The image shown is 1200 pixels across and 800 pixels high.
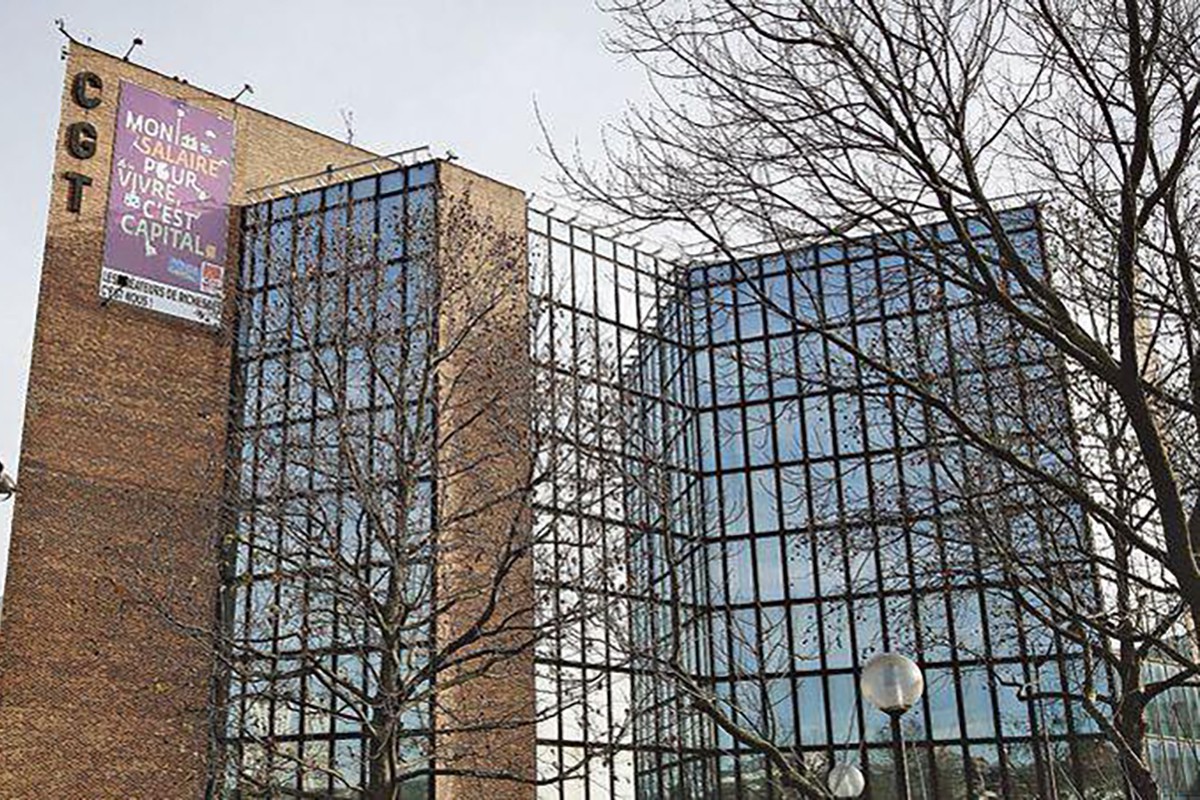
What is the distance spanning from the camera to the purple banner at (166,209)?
2797 centimetres

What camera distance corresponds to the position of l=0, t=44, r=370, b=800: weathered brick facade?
24.5 m

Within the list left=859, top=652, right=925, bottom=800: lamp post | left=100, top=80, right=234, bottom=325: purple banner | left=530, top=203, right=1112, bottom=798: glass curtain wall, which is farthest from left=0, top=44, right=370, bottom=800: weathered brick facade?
left=859, top=652, right=925, bottom=800: lamp post

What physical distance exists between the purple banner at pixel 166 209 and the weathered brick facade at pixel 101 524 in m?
0.32

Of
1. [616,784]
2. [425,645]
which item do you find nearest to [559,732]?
[616,784]

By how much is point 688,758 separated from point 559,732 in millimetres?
4662

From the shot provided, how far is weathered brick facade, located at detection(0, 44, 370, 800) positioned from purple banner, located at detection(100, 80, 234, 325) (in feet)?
1.04

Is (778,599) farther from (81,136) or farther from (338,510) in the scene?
(81,136)

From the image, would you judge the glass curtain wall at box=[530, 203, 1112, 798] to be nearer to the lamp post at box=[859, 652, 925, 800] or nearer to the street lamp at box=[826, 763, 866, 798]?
the street lamp at box=[826, 763, 866, 798]

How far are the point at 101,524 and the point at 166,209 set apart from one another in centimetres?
699

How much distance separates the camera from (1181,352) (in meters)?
11.1

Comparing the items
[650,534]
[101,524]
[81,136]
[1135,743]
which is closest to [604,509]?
[650,534]

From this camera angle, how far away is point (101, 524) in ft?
84.9

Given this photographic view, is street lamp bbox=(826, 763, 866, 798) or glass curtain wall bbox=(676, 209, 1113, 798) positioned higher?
glass curtain wall bbox=(676, 209, 1113, 798)

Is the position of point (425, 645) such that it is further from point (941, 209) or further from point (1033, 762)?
Result: point (1033, 762)
